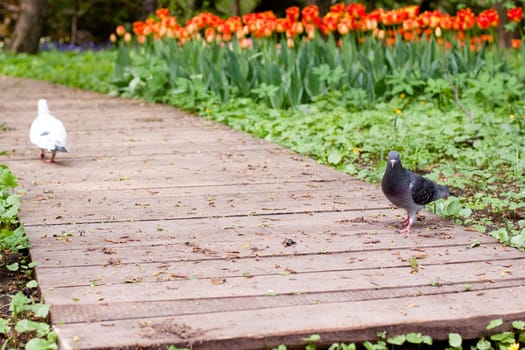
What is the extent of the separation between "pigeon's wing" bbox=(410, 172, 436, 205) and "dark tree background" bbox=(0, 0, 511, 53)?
10805mm

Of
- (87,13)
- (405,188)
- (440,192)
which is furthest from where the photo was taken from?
(87,13)

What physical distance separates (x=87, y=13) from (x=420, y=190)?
17617mm

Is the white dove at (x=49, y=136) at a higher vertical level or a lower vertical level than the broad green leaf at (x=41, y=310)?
lower

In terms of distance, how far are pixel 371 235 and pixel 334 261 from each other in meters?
0.46

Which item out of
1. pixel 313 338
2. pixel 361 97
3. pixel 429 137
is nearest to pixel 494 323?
pixel 313 338

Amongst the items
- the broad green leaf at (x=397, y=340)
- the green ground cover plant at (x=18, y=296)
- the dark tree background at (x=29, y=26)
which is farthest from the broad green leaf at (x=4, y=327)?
the dark tree background at (x=29, y=26)

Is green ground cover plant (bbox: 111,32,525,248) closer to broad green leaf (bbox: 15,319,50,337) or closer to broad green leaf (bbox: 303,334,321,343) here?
broad green leaf (bbox: 303,334,321,343)

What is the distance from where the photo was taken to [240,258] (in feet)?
12.0

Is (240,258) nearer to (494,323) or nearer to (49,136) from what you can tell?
(494,323)

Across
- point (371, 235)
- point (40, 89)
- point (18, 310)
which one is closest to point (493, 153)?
point (371, 235)

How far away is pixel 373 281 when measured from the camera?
330 centimetres

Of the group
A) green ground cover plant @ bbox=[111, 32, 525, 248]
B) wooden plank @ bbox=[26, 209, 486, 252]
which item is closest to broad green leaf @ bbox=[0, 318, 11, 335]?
wooden plank @ bbox=[26, 209, 486, 252]

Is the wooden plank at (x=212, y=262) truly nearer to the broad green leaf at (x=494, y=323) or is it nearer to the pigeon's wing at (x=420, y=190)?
the pigeon's wing at (x=420, y=190)

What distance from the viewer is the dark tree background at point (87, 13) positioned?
50.5 feet
